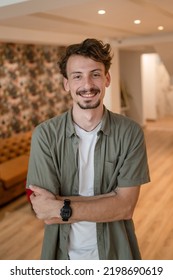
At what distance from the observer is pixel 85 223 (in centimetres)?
140

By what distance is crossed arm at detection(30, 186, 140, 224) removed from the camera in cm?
132

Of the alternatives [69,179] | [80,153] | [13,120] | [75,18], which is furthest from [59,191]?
[13,120]

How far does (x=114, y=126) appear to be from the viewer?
1.41 meters

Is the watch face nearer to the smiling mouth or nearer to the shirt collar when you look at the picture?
the shirt collar

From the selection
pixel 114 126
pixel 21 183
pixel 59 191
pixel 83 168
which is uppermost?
pixel 114 126

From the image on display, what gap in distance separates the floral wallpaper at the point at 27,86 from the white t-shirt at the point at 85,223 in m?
4.24

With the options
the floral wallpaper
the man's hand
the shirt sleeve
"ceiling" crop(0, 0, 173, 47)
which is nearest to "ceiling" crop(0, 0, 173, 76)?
"ceiling" crop(0, 0, 173, 47)

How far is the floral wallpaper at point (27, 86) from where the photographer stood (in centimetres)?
541

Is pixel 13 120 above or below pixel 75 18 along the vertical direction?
below

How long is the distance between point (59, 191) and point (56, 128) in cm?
29

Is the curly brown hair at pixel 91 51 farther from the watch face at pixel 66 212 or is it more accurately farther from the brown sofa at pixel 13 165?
the brown sofa at pixel 13 165

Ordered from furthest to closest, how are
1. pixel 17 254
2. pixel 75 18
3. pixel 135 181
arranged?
pixel 75 18, pixel 17 254, pixel 135 181
